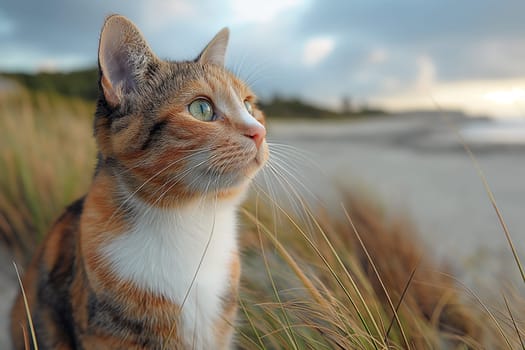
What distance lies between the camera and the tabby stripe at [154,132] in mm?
1648

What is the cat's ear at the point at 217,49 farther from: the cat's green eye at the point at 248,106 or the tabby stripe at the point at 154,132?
the tabby stripe at the point at 154,132

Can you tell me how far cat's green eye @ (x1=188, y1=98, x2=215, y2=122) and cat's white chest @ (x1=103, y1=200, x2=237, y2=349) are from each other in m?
0.29

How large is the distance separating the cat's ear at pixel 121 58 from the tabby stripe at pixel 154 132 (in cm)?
15

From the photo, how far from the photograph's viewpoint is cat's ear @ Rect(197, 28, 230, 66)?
203cm

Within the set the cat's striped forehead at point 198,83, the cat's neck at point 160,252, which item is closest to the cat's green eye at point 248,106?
the cat's striped forehead at point 198,83

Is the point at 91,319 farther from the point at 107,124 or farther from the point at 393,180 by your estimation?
the point at 393,180

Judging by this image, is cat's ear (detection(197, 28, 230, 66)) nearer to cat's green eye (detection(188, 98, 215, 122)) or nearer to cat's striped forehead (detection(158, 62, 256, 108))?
cat's striped forehead (detection(158, 62, 256, 108))

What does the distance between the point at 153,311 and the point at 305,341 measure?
→ 1.94 ft

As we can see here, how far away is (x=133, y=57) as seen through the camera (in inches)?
68.7

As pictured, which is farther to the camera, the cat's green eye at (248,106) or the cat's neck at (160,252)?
the cat's green eye at (248,106)

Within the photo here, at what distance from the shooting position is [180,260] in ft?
5.70

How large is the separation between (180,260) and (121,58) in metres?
0.67

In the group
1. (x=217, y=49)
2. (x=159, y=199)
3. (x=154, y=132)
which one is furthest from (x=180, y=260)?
(x=217, y=49)

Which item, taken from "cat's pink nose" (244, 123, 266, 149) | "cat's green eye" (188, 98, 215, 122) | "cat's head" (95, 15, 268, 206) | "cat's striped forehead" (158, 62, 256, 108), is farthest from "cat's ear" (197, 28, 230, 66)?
"cat's pink nose" (244, 123, 266, 149)
